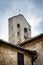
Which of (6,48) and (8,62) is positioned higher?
(6,48)

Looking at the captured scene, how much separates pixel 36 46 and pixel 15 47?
7.40ft

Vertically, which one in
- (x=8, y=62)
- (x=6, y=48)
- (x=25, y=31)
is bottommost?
(x=8, y=62)

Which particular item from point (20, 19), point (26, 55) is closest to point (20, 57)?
point (26, 55)

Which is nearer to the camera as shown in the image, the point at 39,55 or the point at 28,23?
the point at 39,55

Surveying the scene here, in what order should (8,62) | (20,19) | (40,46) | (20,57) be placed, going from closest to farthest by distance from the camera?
1. (8,62)
2. (20,57)
3. (40,46)
4. (20,19)

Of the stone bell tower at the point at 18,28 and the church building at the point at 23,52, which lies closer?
the church building at the point at 23,52

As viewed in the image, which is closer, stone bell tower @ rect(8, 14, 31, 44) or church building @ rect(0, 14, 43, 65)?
church building @ rect(0, 14, 43, 65)

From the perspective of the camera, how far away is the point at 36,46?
16.2 metres

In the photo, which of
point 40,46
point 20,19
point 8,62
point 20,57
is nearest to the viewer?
point 8,62

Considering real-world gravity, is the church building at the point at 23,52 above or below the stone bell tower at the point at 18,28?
below

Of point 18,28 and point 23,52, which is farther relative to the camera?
point 18,28

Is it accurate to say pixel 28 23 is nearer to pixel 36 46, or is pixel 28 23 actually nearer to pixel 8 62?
pixel 36 46

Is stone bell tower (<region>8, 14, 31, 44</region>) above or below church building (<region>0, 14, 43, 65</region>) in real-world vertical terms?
above

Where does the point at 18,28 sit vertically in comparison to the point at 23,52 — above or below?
above
